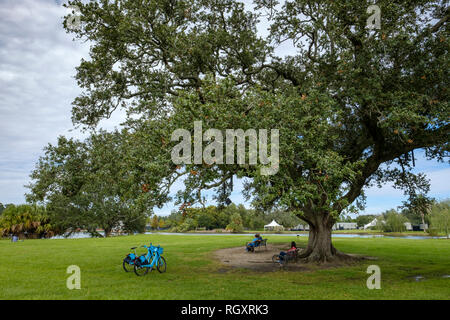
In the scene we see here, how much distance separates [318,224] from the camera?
1602 cm

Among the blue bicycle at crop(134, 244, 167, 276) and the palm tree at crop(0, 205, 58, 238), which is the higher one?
the blue bicycle at crop(134, 244, 167, 276)

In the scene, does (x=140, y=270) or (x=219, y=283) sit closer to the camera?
(x=219, y=283)

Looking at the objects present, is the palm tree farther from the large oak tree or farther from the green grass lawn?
the large oak tree

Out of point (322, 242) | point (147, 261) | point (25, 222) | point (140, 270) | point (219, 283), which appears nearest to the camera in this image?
point (219, 283)

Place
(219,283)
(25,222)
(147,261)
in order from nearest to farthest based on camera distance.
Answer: (219,283), (147,261), (25,222)

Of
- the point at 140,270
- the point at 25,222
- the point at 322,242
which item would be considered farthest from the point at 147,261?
the point at 25,222

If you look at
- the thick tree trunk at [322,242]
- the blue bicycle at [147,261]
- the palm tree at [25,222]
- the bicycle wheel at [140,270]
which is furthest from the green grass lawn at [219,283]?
the palm tree at [25,222]

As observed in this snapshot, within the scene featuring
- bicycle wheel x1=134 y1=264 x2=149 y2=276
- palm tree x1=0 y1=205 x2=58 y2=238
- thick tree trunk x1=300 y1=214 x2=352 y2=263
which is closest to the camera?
bicycle wheel x1=134 y1=264 x2=149 y2=276

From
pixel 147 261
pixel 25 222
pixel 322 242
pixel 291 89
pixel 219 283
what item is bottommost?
pixel 25 222

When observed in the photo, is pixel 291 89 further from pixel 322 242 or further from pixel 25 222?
pixel 25 222

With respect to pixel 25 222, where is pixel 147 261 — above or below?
above

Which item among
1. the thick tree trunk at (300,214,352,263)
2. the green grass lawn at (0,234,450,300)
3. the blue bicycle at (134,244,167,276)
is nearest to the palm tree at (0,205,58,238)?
the green grass lawn at (0,234,450,300)
